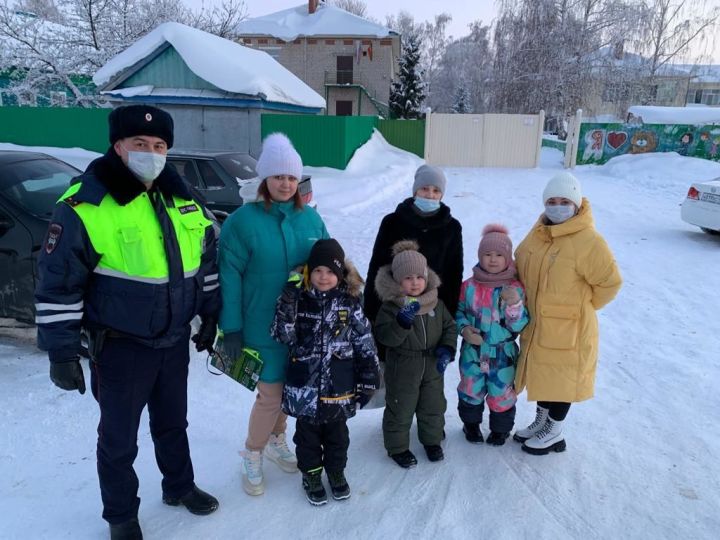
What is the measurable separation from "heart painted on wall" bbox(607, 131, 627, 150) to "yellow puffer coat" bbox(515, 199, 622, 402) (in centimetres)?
1989

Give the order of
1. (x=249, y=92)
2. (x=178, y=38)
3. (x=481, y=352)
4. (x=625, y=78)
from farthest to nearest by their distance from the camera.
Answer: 1. (x=625, y=78)
2. (x=178, y=38)
3. (x=249, y=92)
4. (x=481, y=352)

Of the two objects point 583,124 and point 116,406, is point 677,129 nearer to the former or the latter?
point 583,124

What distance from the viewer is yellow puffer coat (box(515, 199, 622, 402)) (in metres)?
2.76

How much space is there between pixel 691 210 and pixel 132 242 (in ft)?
31.1

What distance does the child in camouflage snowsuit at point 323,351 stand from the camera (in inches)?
95.9

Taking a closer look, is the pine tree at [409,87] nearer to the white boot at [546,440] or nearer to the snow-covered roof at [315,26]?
the snow-covered roof at [315,26]

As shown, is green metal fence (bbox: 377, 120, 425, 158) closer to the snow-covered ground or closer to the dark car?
the snow-covered ground

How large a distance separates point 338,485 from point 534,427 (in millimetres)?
1270

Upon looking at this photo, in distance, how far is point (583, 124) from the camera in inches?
790

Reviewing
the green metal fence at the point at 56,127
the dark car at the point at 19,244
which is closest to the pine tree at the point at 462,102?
the green metal fence at the point at 56,127

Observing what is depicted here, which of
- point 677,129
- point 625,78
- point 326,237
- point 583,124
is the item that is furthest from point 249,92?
point 625,78

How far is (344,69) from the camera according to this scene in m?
31.6

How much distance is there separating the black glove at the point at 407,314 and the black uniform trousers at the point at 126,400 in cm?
107

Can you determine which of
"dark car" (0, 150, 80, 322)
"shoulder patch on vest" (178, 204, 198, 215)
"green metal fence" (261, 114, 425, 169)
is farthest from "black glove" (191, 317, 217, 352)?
"green metal fence" (261, 114, 425, 169)
